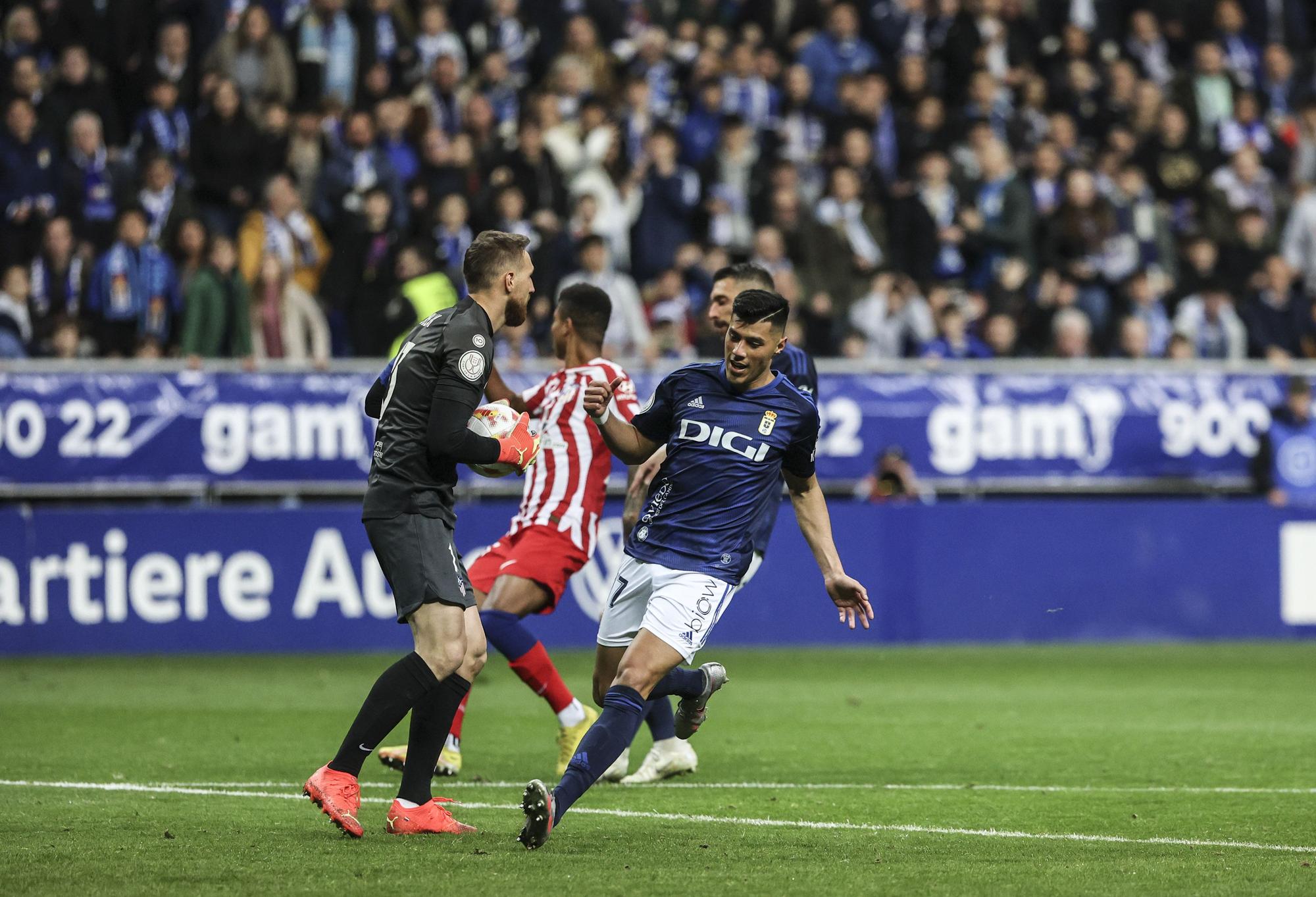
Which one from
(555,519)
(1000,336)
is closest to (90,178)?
(1000,336)

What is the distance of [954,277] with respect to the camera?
18.3 metres

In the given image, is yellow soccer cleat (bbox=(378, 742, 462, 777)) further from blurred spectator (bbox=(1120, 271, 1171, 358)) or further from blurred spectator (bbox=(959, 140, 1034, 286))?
blurred spectator (bbox=(959, 140, 1034, 286))

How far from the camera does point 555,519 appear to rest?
9.30m

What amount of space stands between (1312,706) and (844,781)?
15.1ft

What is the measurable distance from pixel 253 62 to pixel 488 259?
11.7m

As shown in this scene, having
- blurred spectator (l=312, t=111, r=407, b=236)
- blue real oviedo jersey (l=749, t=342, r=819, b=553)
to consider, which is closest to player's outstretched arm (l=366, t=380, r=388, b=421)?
blue real oviedo jersey (l=749, t=342, r=819, b=553)

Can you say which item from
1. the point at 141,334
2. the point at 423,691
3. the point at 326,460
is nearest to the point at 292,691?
the point at 326,460

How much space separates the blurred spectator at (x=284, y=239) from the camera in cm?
1622

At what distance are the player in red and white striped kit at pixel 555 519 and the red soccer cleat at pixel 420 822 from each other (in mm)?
1799

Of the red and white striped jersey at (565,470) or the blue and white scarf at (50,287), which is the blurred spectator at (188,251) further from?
the red and white striped jersey at (565,470)

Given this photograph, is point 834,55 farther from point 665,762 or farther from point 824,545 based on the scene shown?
point 824,545

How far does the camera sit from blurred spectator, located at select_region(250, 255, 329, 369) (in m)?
15.8

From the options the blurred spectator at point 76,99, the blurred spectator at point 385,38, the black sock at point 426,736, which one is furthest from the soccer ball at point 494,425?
the blurred spectator at point 385,38

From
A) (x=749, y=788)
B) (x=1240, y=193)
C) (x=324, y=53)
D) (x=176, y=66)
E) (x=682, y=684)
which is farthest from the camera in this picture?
(x=1240, y=193)
